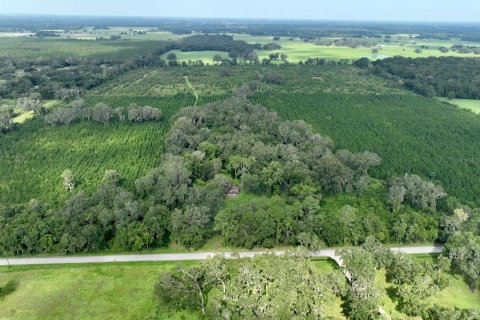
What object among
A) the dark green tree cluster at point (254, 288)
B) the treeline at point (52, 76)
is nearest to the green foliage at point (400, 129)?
the dark green tree cluster at point (254, 288)

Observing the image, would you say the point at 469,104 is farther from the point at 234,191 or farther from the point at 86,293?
the point at 86,293

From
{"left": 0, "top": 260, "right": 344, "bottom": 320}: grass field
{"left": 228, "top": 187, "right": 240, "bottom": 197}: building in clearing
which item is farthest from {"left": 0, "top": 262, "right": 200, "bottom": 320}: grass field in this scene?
{"left": 228, "top": 187, "right": 240, "bottom": 197}: building in clearing

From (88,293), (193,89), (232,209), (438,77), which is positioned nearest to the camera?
(88,293)

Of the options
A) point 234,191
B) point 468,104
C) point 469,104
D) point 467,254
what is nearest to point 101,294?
point 234,191

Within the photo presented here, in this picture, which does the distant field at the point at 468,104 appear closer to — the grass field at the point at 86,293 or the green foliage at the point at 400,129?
the green foliage at the point at 400,129

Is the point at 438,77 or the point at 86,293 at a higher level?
the point at 438,77

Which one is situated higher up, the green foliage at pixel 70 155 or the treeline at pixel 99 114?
the treeline at pixel 99 114
